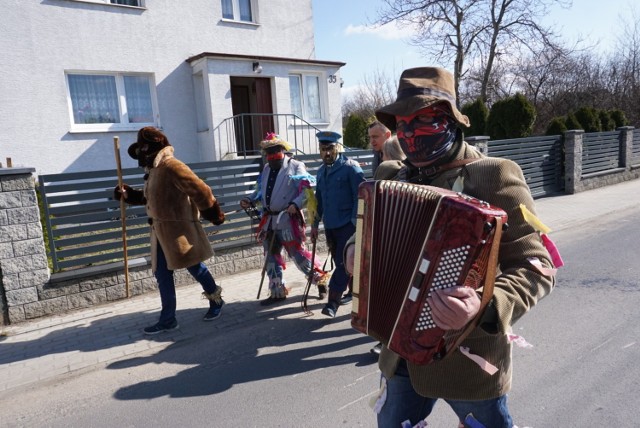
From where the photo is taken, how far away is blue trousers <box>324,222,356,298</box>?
4777 millimetres

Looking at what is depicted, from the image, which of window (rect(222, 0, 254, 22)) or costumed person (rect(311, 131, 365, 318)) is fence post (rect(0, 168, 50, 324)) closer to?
costumed person (rect(311, 131, 365, 318))

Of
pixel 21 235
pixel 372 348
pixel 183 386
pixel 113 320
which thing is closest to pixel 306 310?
pixel 372 348

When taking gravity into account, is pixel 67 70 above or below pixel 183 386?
above

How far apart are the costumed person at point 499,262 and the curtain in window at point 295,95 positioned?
12917 millimetres

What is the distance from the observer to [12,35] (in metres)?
10.1

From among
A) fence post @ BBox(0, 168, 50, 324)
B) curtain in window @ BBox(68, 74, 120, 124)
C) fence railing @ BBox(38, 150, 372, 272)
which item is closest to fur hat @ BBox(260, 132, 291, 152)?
fence railing @ BBox(38, 150, 372, 272)

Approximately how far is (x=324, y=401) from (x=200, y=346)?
161cm

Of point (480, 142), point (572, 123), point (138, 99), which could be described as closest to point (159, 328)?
point (480, 142)

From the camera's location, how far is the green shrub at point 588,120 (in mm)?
16891

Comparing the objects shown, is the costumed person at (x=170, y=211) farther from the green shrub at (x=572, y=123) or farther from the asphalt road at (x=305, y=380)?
the green shrub at (x=572, y=123)

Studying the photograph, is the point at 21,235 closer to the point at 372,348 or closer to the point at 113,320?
the point at 113,320

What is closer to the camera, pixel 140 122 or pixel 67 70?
pixel 67 70

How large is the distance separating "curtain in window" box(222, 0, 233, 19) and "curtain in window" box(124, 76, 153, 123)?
10.1ft

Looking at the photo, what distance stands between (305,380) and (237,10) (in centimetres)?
1254
